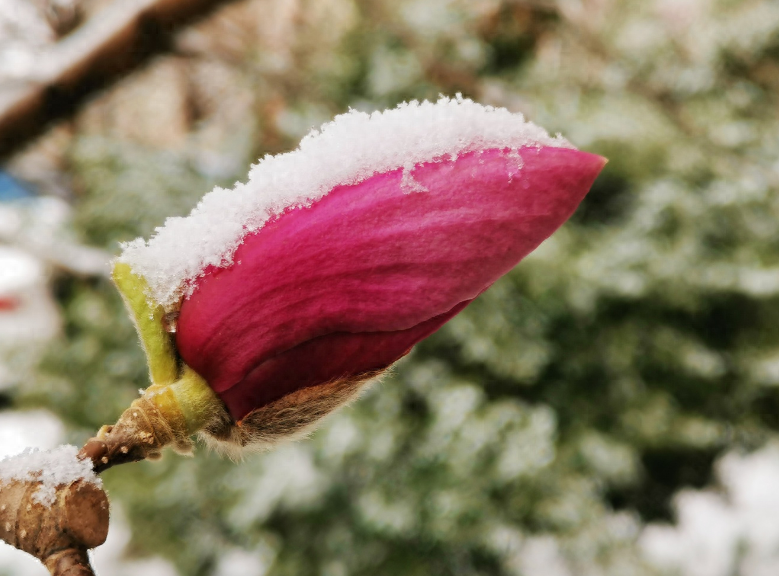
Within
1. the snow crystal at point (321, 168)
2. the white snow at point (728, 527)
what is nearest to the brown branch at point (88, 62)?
the snow crystal at point (321, 168)

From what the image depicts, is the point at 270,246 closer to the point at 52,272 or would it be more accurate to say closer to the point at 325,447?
the point at 325,447

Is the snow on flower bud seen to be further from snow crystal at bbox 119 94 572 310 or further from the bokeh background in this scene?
the bokeh background

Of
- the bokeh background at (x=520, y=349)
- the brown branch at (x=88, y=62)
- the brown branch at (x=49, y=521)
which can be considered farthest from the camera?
the bokeh background at (x=520, y=349)

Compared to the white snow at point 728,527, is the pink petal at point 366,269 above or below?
above

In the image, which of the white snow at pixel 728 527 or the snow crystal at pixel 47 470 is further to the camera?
the white snow at pixel 728 527

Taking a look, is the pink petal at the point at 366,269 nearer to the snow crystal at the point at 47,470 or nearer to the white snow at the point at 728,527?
the snow crystal at the point at 47,470

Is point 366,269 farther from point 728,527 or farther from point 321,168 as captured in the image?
point 728,527

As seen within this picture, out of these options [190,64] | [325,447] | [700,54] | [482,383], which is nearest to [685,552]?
[482,383]
